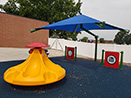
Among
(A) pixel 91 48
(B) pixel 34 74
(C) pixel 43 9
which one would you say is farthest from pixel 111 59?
(C) pixel 43 9

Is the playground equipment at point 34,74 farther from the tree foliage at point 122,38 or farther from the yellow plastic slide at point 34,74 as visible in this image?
the tree foliage at point 122,38

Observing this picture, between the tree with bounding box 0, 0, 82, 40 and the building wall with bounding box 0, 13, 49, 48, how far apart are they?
9.56 metres

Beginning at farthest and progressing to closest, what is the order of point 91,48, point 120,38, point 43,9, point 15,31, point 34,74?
Answer: point 120,38 < point 43,9 < point 15,31 < point 91,48 < point 34,74

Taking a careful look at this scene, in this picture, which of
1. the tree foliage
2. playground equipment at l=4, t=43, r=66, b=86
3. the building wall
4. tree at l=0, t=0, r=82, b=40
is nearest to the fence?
the building wall

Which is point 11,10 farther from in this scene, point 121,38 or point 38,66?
point 121,38

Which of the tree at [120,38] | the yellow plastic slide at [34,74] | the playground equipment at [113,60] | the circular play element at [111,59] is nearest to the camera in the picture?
the yellow plastic slide at [34,74]

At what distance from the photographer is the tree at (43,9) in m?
26.8

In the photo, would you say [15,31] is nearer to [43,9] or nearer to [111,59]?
[43,9]

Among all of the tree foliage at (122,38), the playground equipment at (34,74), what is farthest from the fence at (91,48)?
the tree foliage at (122,38)

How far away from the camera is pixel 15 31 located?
16.8 metres

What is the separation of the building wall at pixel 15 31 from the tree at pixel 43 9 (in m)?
9.56

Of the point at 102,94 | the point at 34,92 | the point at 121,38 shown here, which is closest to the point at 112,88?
the point at 102,94

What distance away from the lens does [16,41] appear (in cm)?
1698

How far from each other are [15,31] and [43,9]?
42.9 ft
